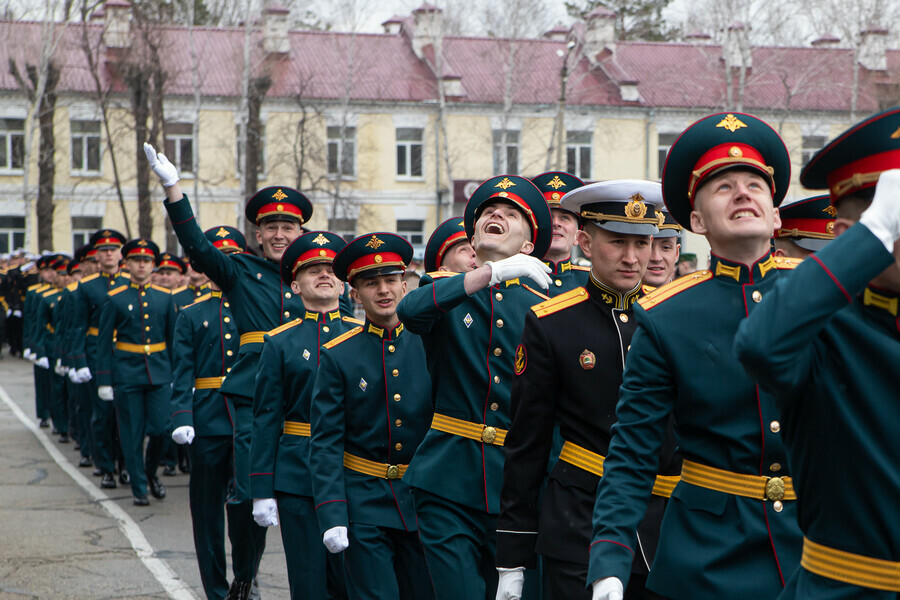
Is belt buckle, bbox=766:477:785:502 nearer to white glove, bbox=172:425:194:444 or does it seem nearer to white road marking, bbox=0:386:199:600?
white road marking, bbox=0:386:199:600

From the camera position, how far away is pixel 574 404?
4.21 metres

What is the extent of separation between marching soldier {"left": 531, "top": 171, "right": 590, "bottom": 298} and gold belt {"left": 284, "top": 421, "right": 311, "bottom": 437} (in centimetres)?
150

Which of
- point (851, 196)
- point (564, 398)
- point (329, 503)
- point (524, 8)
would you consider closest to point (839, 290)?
point (851, 196)

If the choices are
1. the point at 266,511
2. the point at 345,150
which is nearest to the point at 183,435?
the point at 266,511

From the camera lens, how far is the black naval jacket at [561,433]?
412 centimetres

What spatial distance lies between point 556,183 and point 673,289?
3.67 m

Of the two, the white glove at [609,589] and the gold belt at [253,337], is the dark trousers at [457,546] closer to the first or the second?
the white glove at [609,589]

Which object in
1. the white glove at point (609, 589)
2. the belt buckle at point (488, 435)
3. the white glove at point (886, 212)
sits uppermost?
the white glove at point (886, 212)

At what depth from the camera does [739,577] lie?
3174 mm

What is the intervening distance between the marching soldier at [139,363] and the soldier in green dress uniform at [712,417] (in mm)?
9045

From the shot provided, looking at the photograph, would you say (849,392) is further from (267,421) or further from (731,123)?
(267,421)

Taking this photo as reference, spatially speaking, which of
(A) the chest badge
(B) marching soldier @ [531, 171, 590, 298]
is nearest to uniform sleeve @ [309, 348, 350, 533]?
(B) marching soldier @ [531, 171, 590, 298]


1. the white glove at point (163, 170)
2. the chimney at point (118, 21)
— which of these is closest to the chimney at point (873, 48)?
the chimney at point (118, 21)

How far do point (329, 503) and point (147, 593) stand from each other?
8.69 ft
